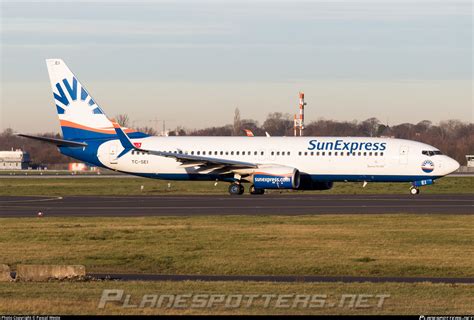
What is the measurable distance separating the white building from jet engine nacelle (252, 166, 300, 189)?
108 m

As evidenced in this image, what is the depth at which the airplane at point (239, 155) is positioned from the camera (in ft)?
207

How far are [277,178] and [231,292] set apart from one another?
40845 mm

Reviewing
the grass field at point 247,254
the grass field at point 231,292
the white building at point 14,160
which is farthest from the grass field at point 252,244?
the white building at point 14,160

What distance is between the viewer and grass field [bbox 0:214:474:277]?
27969 millimetres

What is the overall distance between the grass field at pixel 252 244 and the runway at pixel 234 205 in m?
3.66

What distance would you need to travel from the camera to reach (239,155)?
65.9m

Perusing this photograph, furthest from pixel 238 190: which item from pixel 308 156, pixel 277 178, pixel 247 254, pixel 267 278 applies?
pixel 267 278

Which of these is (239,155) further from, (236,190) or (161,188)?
(161,188)

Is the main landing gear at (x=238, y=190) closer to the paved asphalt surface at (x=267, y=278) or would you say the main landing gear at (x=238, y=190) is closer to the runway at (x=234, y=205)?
the runway at (x=234, y=205)

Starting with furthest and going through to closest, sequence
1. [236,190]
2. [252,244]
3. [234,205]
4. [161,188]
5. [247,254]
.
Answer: [161,188] → [236,190] → [234,205] → [252,244] → [247,254]

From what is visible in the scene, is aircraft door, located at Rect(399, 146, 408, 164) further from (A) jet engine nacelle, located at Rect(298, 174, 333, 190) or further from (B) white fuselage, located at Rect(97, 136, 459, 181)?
(A) jet engine nacelle, located at Rect(298, 174, 333, 190)

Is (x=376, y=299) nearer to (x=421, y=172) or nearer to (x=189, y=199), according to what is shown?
(x=189, y=199)

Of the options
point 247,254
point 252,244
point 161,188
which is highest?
point 247,254

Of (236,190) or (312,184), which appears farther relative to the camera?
(312,184)
